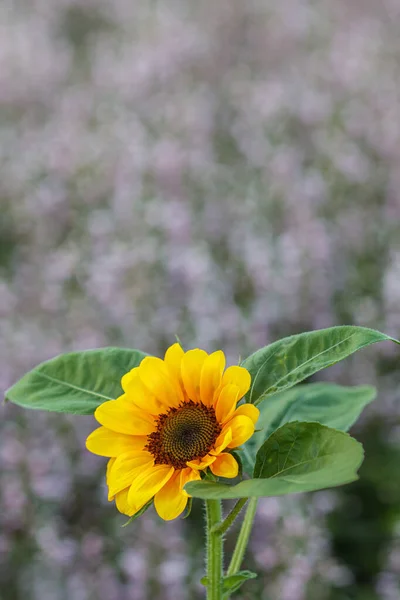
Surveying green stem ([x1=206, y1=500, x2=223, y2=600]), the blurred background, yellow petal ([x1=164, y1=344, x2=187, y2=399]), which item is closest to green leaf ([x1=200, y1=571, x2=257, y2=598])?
green stem ([x1=206, y1=500, x2=223, y2=600])

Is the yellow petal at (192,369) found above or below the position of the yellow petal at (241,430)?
above

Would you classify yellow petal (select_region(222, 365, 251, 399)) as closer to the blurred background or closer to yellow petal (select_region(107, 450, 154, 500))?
yellow petal (select_region(107, 450, 154, 500))

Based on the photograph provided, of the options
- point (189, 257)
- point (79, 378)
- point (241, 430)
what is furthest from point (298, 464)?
point (189, 257)

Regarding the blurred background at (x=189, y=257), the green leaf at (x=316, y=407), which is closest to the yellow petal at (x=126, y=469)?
the green leaf at (x=316, y=407)

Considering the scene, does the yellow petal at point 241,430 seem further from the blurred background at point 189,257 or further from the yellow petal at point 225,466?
the blurred background at point 189,257

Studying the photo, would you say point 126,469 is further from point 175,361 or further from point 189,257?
point 189,257

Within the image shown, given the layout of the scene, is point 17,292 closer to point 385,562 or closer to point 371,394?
point 385,562
